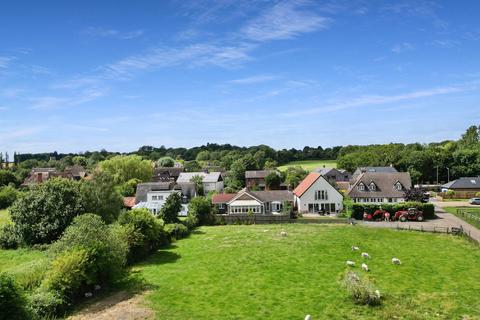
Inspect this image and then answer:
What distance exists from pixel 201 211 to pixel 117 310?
32005mm

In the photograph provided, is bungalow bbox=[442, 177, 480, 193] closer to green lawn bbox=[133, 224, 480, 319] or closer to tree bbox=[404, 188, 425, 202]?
tree bbox=[404, 188, 425, 202]

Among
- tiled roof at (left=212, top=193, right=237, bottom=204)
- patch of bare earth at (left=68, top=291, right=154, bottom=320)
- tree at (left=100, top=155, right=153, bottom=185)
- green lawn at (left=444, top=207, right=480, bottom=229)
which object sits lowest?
patch of bare earth at (left=68, top=291, right=154, bottom=320)

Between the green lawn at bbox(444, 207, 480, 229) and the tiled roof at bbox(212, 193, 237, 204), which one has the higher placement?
the tiled roof at bbox(212, 193, 237, 204)

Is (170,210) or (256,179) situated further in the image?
(256,179)

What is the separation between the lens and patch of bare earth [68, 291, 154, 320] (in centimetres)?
2217

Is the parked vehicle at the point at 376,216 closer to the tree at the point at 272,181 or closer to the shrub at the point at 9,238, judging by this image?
the tree at the point at 272,181

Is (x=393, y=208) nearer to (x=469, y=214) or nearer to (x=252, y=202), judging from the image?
(x=469, y=214)

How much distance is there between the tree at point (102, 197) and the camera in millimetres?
45781

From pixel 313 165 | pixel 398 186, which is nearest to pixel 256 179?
pixel 398 186

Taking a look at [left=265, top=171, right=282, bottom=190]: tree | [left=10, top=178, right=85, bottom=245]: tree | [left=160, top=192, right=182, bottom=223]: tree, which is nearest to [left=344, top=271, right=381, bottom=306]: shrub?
[left=10, top=178, right=85, bottom=245]: tree

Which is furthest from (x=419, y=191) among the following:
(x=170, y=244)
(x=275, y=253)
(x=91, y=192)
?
(x=91, y=192)

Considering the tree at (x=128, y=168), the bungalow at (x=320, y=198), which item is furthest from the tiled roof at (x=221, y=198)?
the tree at (x=128, y=168)

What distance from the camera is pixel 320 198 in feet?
209

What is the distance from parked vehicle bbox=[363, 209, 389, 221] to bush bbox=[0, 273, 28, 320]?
149 feet
